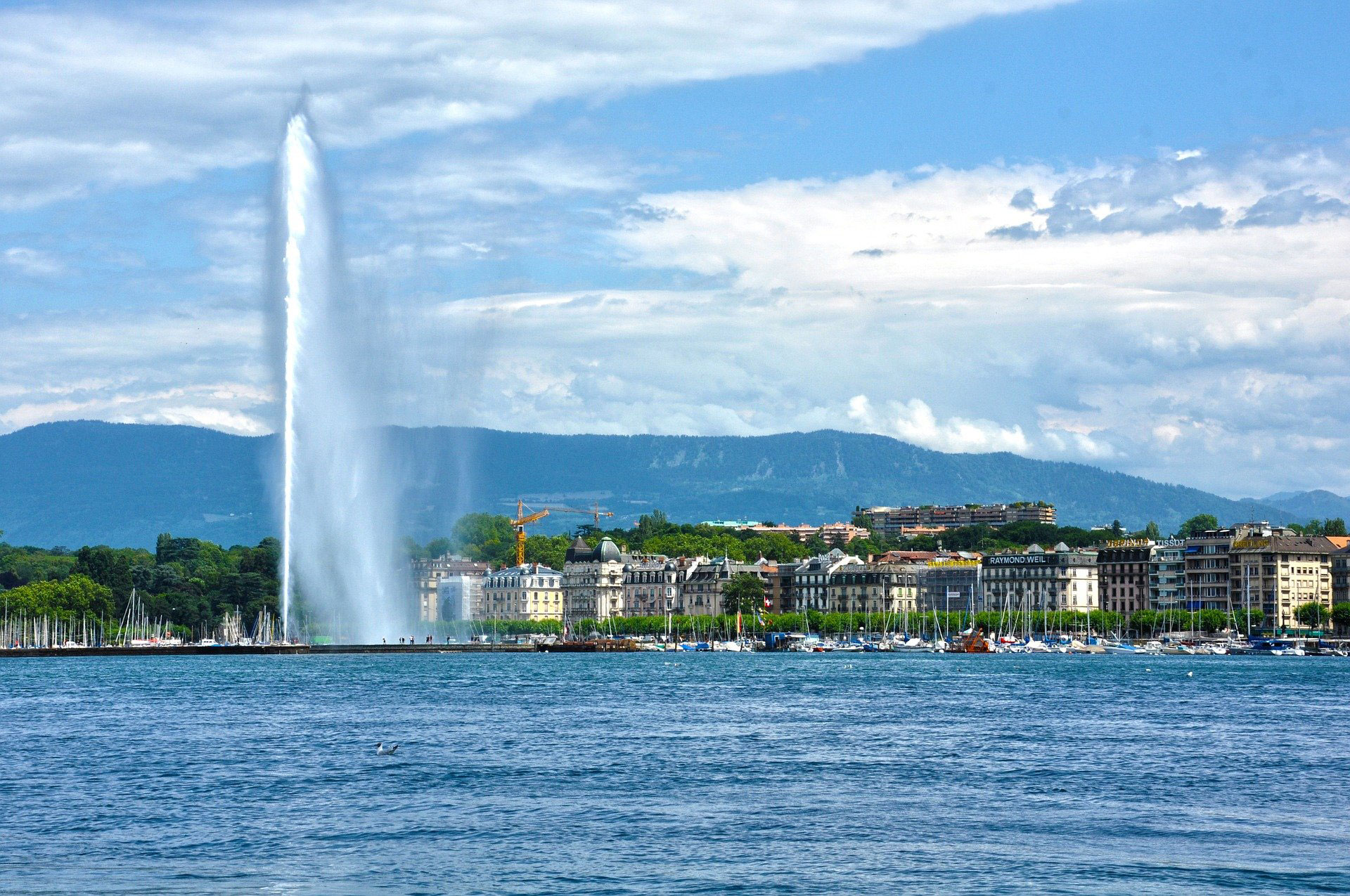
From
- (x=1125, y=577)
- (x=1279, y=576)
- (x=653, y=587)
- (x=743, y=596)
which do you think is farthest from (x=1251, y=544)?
(x=653, y=587)

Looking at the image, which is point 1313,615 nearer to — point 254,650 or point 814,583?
point 814,583

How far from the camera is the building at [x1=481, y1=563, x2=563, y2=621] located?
194875 mm

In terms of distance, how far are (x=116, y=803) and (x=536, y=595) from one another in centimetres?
16399

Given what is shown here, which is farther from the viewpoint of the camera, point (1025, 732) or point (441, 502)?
point (441, 502)

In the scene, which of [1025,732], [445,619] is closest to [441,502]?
[445,619]

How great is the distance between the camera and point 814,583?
179750 millimetres

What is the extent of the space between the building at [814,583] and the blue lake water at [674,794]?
367 feet

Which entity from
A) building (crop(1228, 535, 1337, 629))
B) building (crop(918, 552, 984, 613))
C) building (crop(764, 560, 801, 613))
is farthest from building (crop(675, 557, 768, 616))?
building (crop(1228, 535, 1337, 629))

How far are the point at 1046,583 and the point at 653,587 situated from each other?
43.5 m

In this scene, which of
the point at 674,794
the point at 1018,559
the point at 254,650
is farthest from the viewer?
the point at 1018,559

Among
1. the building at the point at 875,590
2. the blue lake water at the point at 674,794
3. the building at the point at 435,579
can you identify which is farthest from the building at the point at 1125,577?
the blue lake water at the point at 674,794

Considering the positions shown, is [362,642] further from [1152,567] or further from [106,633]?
[1152,567]

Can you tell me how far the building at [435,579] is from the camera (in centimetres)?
16875

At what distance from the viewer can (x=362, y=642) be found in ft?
361
